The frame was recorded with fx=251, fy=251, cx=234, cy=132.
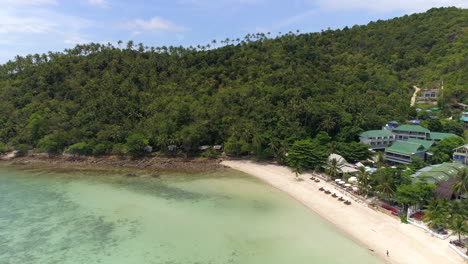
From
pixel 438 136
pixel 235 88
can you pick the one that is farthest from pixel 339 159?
pixel 235 88

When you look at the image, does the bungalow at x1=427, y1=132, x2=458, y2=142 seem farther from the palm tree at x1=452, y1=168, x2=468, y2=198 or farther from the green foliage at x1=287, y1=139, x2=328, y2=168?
the palm tree at x1=452, y1=168, x2=468, y2=198

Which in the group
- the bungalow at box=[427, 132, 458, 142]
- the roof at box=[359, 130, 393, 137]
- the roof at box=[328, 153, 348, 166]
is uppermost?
the roof at box=[359, 130, 393, 137]

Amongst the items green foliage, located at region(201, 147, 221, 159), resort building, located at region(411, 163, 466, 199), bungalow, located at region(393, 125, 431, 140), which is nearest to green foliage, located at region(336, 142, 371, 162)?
resort building, located at region(411, 163, 466, 199)

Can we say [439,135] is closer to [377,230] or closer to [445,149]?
[445,149]

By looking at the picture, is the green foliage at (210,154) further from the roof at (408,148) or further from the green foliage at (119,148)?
the roof at (408,148)

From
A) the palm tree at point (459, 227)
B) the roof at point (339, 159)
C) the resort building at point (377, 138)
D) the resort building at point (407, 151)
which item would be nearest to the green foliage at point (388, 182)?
the palm tree at point (459, 227)

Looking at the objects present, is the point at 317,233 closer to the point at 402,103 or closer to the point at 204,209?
the point at 204,209
